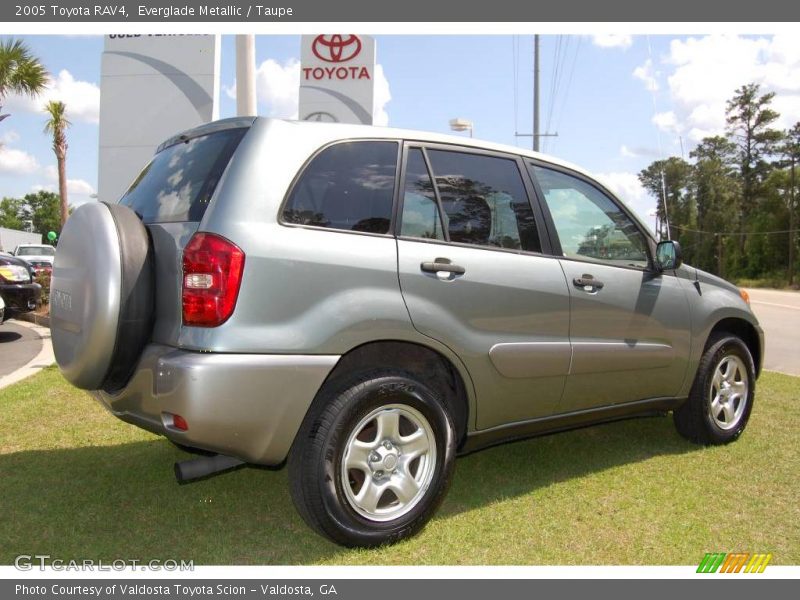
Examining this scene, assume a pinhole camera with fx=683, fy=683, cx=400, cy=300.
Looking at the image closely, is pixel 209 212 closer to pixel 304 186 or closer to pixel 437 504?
pixel 304 186

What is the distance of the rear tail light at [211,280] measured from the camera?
2.68 metres

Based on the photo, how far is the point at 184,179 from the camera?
3.14 m

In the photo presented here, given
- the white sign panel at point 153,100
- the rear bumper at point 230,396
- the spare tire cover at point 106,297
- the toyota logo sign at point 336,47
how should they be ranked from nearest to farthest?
the rear bumper at point 230,396, the spare tire cover at point 106,297, the white sign panel at point 153,100, the toyota logo sign at point 336,47

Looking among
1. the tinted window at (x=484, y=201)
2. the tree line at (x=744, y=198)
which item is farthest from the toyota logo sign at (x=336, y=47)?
the tree line at (x=744, y=198)

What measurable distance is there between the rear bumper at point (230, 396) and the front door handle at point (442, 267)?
63 centimetres

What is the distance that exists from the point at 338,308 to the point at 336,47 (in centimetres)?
889

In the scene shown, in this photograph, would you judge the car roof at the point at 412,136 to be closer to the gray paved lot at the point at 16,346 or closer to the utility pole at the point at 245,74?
the utility pole at the point at 245,74

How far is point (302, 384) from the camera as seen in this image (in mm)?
2814

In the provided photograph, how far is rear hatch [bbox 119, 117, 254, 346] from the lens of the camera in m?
2.85

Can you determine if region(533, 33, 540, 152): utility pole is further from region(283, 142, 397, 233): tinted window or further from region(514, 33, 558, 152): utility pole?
region(283, 142, 397, 233): tinted window

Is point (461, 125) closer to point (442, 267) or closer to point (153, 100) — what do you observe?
point (153, 100)

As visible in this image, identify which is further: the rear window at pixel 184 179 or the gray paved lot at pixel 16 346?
the gray paved lot at pixel 16 346

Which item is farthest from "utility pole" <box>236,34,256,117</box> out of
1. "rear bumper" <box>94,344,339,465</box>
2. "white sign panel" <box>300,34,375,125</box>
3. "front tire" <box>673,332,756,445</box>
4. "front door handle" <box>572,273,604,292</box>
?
"front tire" <box>673,332,756,445</box>
